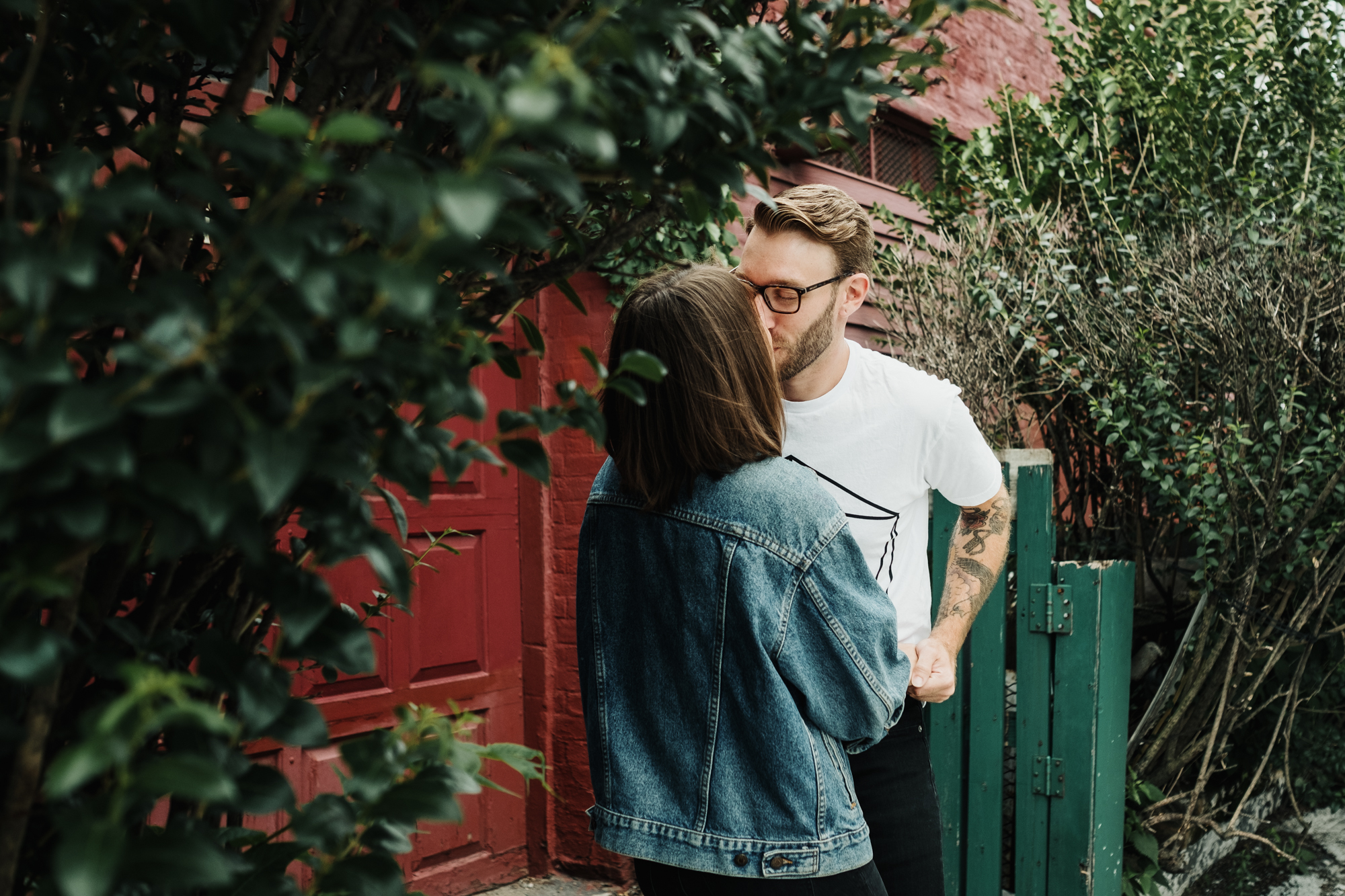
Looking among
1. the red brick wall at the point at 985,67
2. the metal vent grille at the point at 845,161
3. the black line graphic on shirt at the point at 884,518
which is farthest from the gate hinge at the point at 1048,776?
the red brick wall at the point at 985,67

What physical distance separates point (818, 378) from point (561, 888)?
8.52 ft

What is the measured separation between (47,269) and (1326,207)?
180 inches

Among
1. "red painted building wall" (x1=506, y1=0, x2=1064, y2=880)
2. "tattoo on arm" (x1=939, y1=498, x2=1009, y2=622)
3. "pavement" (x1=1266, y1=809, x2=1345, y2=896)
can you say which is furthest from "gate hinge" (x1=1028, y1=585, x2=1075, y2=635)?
"pavement" (x1=1266, y1=809, x2=1345, y2=896)

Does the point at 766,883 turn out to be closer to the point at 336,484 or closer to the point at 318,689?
the point at 336,484

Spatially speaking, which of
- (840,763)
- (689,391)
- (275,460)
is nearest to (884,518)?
(840,763)

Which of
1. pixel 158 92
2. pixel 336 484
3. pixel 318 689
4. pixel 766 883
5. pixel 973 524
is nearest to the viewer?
pixel 336 484

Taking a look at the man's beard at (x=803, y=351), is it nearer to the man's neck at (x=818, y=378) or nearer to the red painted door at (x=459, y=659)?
the man's neck at (x=818, y=378)

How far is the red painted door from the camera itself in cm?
327

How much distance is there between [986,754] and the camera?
3121 millimetres

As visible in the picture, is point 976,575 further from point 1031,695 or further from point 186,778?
point 186,778

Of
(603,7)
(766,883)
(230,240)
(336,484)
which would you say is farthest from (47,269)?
(766,883)

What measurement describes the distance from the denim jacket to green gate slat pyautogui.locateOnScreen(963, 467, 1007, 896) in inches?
64.9

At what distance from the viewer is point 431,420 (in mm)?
812

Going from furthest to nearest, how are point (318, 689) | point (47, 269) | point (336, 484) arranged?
point (318, 689) → point (336, 484) → point (47, 269)
